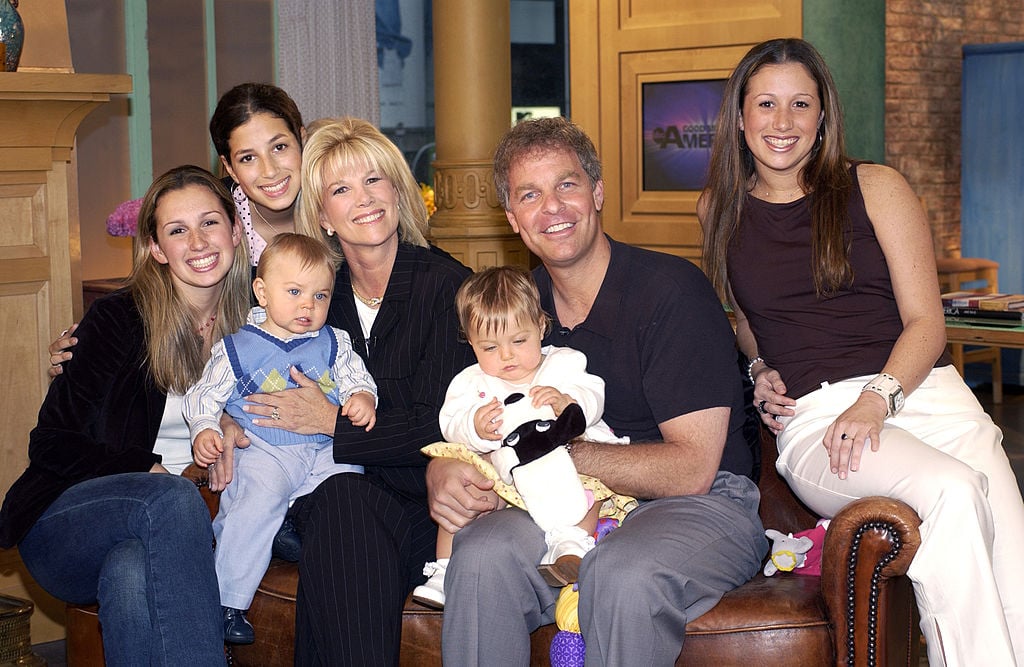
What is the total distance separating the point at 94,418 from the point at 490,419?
3.30ft

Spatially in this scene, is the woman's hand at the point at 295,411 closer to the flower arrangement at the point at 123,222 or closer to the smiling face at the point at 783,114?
the smiling face at the point at 783,114

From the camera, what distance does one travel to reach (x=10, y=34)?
3.58 m

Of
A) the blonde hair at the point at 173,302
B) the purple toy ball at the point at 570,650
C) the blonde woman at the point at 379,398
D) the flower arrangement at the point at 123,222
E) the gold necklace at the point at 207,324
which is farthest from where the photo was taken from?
the flower arrangement at the point at 123,222

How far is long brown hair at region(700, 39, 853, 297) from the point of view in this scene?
2.78 m

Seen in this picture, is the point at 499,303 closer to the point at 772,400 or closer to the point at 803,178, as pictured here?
the point at 772,400

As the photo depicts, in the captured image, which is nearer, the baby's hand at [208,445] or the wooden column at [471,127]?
the baby's hand at [208,445]

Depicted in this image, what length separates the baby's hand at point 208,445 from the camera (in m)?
2.66

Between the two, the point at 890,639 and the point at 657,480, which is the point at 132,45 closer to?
the point at 657,480

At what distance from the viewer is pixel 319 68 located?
8117 millimetres

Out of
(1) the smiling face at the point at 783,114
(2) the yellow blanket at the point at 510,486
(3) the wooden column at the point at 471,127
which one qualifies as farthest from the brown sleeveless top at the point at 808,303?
(3) the wooden column at the point at 471,127

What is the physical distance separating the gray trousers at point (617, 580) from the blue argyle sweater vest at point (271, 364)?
567 millimetres

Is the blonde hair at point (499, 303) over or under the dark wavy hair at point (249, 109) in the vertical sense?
under

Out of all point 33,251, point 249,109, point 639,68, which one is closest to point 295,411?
point 249,109

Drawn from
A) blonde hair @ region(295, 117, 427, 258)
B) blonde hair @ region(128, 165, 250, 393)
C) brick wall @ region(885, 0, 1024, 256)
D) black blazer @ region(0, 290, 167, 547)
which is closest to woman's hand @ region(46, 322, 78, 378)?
black blazer @ region(0, 290, 167, 547)
